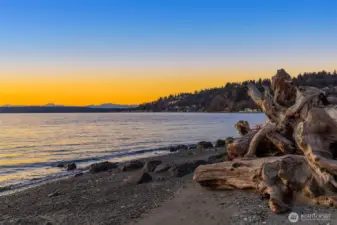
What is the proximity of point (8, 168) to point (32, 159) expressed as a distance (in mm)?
3501

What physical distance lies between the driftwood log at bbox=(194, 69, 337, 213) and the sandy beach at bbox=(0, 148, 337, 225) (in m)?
0.32

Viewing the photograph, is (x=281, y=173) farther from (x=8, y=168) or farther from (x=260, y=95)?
(x=8, y=168)

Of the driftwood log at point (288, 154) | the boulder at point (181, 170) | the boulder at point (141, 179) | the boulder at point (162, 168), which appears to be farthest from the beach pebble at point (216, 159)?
the driftwood log at point (288, 154)

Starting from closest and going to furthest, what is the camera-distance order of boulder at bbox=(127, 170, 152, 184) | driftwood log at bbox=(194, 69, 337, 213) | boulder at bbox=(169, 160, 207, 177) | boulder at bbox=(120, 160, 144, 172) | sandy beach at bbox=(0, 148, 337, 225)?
driftwood log at bbox=(194, 69, 337, 213) → sandy beach at bbox=(0, 148, 337, 225) → boulder at bbox=(127, 170, 152, 184) → boulder at bbox=(169, 160, 207, 177) → boulder at bbox=(120, 160, 144, 172)

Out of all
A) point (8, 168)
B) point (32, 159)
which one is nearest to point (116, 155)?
point (32, 159)

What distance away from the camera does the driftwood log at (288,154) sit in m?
7.07

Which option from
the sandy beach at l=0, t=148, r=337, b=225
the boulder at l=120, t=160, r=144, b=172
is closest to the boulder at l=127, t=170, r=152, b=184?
the sandy beach at l=0, t=148, r=337, b=225

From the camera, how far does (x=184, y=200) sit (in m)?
9.09

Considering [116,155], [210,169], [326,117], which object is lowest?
[116,155]

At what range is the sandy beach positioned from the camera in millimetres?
7282

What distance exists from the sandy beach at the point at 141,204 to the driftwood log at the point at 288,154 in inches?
12.7
